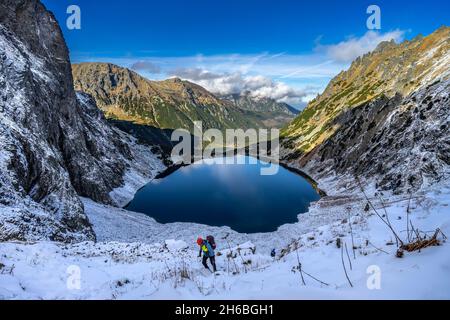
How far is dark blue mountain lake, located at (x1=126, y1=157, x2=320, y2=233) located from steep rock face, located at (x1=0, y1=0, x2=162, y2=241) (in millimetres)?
13728

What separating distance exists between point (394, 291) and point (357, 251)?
4813 millimetres

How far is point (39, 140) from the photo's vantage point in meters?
43.3

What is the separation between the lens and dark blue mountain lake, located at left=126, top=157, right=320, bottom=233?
64.4m

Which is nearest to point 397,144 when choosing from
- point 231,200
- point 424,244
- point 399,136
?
point 399,136

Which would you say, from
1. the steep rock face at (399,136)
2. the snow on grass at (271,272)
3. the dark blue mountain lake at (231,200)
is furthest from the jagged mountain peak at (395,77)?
the snow on grass at (271,272)

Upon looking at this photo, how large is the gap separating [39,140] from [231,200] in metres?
49.0

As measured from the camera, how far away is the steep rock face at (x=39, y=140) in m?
31.2

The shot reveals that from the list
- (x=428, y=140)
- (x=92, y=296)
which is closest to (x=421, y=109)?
(x=428, y=140)

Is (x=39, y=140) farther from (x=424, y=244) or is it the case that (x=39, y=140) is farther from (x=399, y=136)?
(x=399, y=136)

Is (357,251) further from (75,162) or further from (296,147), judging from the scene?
(296,147)

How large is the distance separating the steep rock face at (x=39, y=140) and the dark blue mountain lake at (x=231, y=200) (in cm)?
1373

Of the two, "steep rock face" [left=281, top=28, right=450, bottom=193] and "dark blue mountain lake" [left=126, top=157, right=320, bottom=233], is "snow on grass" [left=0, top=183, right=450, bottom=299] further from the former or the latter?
"steep rock face" [left=281, top=28, right=450, bottom=193]

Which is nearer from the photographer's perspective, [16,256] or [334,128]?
[16,256]

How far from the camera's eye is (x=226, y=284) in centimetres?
982
